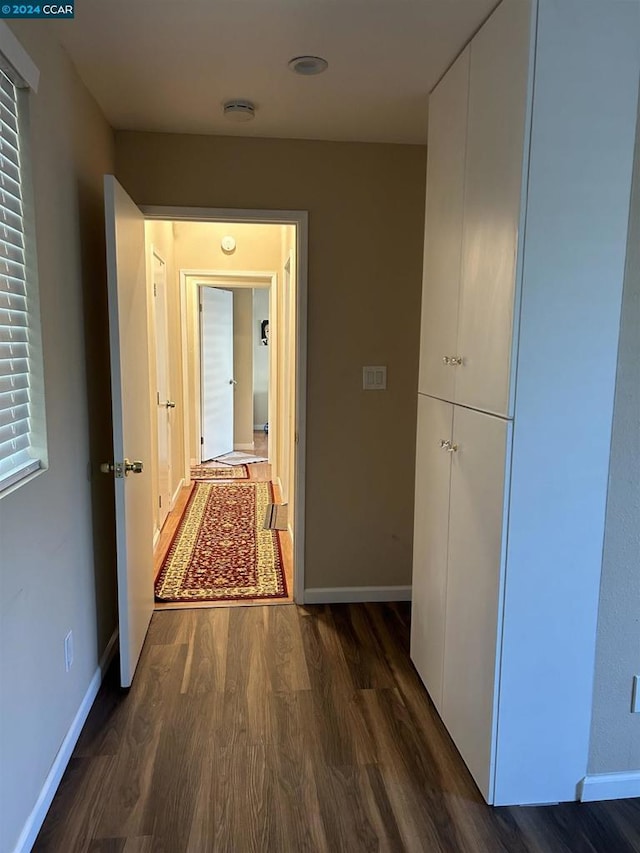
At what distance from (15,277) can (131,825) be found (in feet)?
5.19

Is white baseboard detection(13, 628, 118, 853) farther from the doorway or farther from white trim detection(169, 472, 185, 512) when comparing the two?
white trim detection(169, 472, 185, 512)

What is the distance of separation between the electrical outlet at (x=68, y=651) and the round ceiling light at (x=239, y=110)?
2140 mm

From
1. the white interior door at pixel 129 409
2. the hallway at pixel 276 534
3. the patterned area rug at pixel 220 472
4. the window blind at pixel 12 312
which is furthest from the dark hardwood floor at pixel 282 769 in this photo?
the patterned area rug at pixel 220 472

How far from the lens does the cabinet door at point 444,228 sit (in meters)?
1.95

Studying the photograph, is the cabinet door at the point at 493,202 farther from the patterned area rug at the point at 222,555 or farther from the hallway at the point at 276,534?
the patterned area rug at the point at 222,555

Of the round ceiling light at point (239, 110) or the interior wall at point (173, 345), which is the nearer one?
the round ceiling light at point (239, 110)

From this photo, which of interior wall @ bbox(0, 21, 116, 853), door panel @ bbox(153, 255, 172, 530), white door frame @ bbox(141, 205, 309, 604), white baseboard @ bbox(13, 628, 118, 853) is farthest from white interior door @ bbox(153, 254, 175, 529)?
white baseboard @ bbox(13, 628, 118, 853)

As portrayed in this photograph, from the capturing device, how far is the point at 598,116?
149 cm

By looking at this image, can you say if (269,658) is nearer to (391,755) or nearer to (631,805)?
(391,755)

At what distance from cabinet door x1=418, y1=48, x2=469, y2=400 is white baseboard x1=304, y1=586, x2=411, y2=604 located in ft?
4.36

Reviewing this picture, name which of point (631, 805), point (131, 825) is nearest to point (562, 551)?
point (631, 805)

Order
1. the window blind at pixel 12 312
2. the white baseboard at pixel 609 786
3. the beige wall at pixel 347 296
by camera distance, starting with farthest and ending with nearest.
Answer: the beige wall at pixel 347 296 < the white baseboard at pixel 609 786 < the window blind at pixel 12 312

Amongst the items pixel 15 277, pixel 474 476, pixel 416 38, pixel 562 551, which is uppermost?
pixel 416 38

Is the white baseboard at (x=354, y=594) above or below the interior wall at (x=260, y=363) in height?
below
